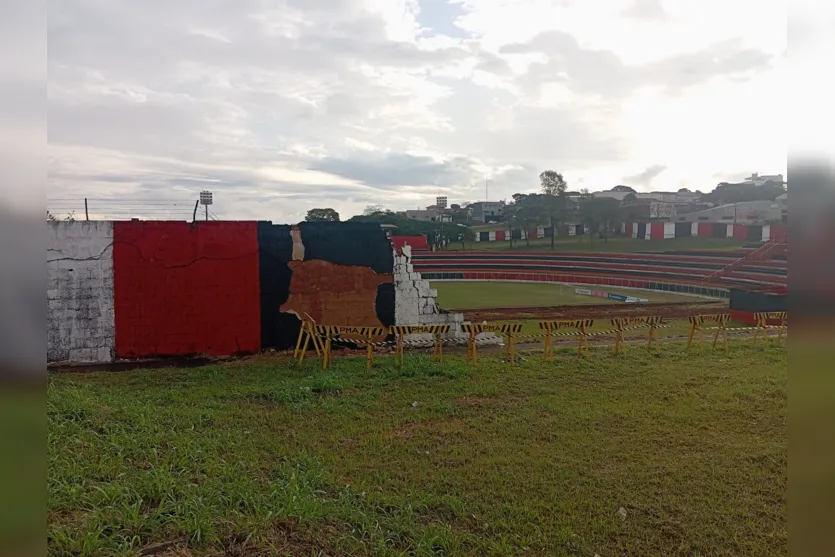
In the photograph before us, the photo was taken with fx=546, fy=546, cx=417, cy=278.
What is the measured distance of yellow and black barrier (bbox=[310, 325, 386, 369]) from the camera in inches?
430

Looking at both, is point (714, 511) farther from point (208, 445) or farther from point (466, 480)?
point (208, 445)

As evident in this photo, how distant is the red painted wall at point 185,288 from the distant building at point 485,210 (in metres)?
80.5

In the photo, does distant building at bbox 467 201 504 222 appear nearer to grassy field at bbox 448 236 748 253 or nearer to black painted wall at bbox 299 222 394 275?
grassy field at bbox 448 236 748 253

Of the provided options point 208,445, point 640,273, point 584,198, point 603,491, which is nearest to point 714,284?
point 640,273

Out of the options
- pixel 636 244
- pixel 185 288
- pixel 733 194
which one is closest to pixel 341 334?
pixel 185 288

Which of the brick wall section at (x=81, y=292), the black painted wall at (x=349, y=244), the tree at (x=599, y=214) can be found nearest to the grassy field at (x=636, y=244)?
the tree at (x=599, y=214)

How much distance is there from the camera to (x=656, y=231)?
46.0 metres

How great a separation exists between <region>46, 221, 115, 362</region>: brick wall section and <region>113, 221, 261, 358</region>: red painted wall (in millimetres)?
224

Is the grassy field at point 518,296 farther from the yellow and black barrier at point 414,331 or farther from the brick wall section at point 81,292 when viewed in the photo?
the brick wall section at point 81,292

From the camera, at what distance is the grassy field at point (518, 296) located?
21859mm

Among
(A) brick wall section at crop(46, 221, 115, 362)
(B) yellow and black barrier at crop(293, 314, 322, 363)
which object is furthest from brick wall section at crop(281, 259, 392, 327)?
(A) brick wall section at crop(46, 221, 115, 362)

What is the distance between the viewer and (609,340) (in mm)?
14031

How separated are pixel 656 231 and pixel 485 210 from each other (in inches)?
2134
